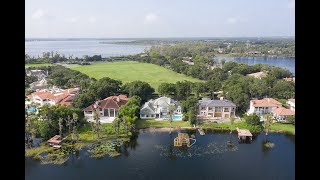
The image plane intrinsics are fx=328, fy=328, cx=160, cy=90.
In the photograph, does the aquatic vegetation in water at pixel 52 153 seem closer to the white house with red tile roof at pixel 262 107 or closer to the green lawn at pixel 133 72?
the white house with red tile roof at pixel 262 107

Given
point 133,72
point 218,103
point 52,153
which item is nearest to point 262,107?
point 218,103

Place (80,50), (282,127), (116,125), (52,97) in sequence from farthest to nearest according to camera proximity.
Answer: (80,50) → (52,97) → (282,127) → (116,125)

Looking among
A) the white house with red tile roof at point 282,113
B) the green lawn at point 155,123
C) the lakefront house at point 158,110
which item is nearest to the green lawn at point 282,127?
the white house with red tile roof at point 282,113

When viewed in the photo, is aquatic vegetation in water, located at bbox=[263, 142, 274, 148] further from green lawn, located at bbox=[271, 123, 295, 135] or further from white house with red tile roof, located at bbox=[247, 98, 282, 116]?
white house with red tile roof, located at bbox=[247, 98, 282, 116]

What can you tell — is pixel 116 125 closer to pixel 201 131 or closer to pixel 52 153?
pixel 52 153

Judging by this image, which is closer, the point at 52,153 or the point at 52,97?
the point at 52,153
